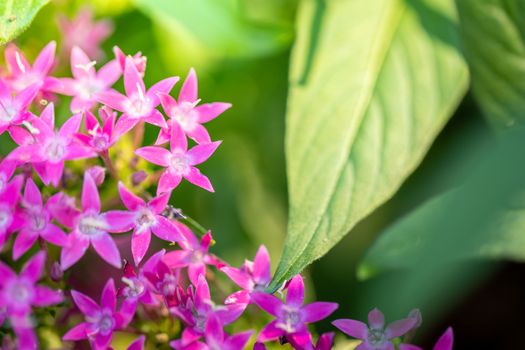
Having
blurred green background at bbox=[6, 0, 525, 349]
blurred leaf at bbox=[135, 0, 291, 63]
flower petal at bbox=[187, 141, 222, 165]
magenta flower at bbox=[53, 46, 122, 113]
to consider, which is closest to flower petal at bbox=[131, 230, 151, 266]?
flower petal at bbox=[187, 141, 222, 165]

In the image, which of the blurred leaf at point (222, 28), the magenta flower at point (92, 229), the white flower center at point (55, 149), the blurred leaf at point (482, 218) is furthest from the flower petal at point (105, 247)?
the blurred leaf at point (222, 28)

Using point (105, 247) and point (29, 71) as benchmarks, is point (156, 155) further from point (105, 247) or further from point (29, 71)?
point (29, 71)

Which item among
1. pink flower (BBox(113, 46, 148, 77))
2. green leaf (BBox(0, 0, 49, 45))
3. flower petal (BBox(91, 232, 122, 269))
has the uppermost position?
green leaf (BBox(0, 0, 49, 45))

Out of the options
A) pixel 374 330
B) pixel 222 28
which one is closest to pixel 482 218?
pixel 374 330

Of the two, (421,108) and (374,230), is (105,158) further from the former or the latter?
(374,230)

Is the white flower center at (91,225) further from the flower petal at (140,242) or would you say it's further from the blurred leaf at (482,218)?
the blurred leaf at (482,218)

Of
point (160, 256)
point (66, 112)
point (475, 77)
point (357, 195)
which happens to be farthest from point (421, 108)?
point (66, 112)

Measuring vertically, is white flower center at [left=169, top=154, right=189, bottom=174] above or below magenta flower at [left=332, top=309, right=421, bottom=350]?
above

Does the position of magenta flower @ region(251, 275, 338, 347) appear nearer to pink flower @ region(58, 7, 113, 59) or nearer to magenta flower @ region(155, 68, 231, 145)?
magenta flower @ region(155, 68, 231, 145)
